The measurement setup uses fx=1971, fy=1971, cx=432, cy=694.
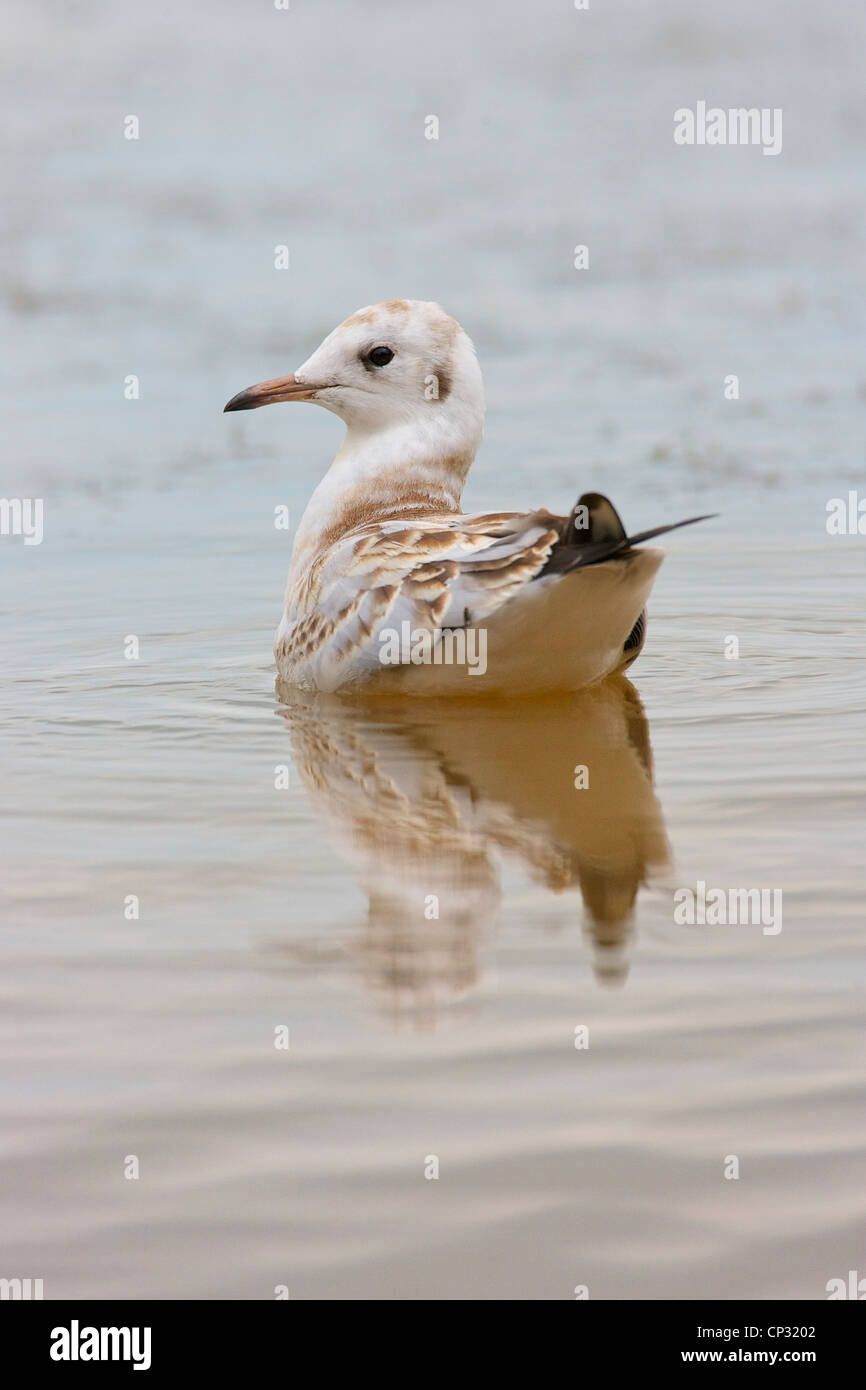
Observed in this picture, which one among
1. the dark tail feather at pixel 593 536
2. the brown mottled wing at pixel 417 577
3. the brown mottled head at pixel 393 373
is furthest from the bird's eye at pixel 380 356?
the dark tail feather at pixel 593 536

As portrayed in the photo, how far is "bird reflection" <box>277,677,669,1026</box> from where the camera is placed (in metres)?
3.93

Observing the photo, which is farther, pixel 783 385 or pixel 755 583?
pixel 783 385

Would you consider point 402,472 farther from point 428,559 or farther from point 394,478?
point 428,559

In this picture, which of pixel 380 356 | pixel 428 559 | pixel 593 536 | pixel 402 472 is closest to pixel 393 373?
pixel 380 356

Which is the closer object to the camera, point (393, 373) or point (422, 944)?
point (422, 944)

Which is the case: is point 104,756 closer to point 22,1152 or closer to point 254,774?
point 254,774

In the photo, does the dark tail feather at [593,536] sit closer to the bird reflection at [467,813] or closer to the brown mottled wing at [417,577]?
the brown mottled wing at [417,577]

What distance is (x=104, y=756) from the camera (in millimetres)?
5711

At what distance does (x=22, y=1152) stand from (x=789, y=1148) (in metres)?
1.20

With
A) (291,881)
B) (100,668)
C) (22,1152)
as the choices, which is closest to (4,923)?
(291,881)

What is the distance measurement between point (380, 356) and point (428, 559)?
130 centimetres

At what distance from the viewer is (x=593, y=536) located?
17.5 feet

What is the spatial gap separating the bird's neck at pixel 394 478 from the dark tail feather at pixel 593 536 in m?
1.55

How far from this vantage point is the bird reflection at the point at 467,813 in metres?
3.93
